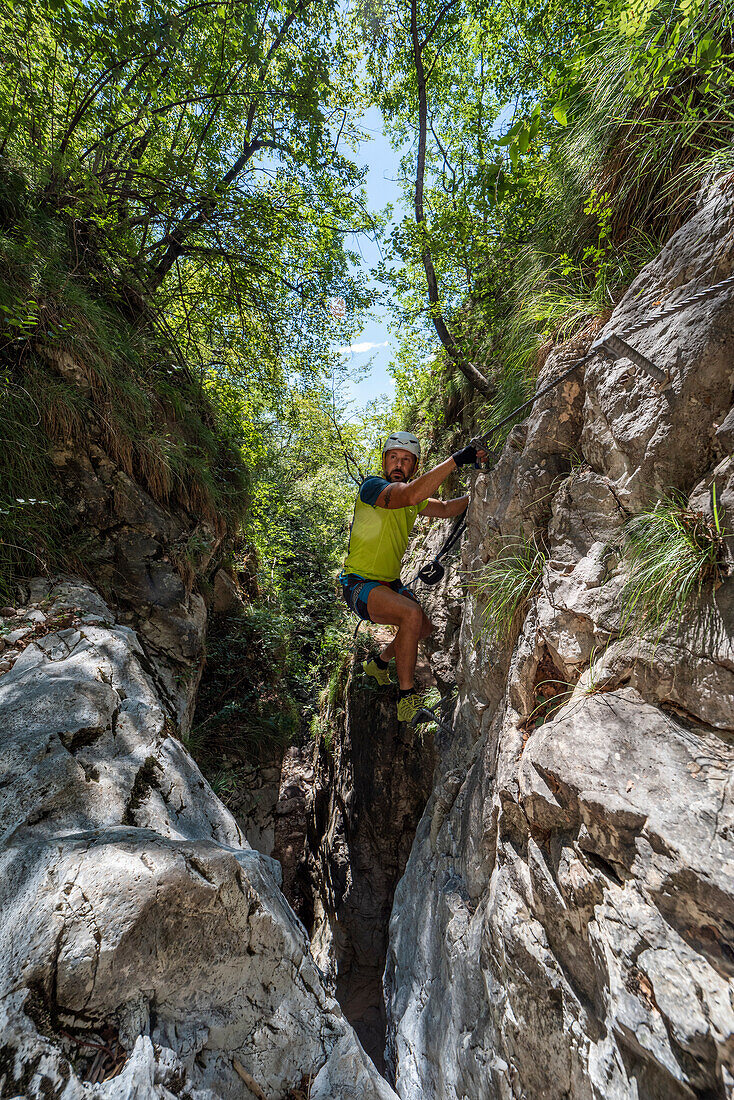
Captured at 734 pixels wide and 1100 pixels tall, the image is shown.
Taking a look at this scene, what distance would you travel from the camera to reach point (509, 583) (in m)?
3.02

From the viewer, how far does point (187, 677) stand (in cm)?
457

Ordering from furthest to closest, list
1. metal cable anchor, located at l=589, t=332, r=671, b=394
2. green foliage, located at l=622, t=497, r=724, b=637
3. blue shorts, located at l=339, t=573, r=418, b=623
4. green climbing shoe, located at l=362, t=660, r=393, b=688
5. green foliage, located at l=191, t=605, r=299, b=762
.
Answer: green foliage, located at l=191, t=605, r=299, b=762, green climbing shoe, located at l=362, t=660, r=393, b=688, blue shorts, located at l=339, t=573, r=418, b=623, metal cable anchor, located at l=589, t=332, r=671, b=394, green foliage, located at l=622, t=497, r=724, b=637

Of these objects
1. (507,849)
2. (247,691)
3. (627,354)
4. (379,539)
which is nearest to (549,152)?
(627,354)

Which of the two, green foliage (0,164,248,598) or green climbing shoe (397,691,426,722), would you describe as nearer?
green foliage (0,164,248,598)

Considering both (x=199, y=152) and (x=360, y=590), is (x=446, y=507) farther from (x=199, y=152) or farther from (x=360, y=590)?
(x=199, y=152)

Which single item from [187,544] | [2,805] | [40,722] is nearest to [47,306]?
[187,544]

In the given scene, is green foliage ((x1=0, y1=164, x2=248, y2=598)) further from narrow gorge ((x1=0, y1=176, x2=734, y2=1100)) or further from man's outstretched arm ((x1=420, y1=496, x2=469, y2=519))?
man's outstretched arm ((x1=420, y1=496, x2=469, y2=519))

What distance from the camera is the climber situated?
4328 millimetres

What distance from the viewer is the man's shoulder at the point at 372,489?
13.4 ft

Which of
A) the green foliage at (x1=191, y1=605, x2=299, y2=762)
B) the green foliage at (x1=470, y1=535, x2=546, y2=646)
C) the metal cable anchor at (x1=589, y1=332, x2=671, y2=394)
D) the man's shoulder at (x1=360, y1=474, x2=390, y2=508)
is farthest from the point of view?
the green foliage at (x1=191, y1=605, x2=299, y2=762)

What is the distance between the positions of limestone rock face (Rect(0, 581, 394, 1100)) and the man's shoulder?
2.54m

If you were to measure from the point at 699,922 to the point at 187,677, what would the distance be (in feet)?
14.3

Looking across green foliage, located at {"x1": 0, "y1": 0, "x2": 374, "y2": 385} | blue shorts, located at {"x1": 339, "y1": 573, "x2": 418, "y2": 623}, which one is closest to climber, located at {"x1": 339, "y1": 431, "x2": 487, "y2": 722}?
blue shorts, located at {"x1": 339, "y1": 573, "x2": 418, "y2": 623}

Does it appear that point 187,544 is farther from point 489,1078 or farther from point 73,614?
point 489,1078
